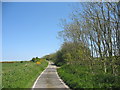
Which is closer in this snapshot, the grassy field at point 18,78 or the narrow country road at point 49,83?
the grassy field at point 18,78

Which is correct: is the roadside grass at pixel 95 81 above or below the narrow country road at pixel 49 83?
above

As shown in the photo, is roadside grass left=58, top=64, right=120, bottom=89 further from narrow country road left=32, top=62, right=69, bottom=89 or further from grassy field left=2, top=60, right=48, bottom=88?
grassy field left=2, top=60, right=48, bottom=88

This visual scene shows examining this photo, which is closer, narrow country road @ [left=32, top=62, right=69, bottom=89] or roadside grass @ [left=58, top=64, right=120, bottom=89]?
roadside grass @ [left=58, top=64, right=120, bottom=89]

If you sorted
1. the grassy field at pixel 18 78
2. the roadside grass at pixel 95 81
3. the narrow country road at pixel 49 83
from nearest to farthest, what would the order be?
the roadside grass at pixel 95 81 < the grassy field at pixel 18 78 < the narrow country road at pixel 49 83

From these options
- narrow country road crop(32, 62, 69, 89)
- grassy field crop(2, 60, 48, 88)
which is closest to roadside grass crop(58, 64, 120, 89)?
narrow country road crop(32, 62, 69, 89)

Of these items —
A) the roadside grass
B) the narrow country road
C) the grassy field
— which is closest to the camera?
the roadside grass

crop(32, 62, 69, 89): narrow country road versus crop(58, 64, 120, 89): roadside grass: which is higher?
crop(58, 64, 120, 89): roadside grass

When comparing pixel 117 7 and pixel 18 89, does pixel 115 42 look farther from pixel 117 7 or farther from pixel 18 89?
pixel 18 89

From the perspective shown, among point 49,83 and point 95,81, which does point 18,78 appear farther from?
point 95,81

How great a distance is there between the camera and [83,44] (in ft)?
84.1

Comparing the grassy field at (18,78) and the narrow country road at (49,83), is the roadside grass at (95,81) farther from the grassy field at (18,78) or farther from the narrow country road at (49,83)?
the grassy field at (18,78)

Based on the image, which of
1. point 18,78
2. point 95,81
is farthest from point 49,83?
point 95,81

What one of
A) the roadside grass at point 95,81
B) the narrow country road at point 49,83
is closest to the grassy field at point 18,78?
the narrow country road at point 49,83

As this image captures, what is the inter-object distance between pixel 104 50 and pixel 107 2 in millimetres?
4240
